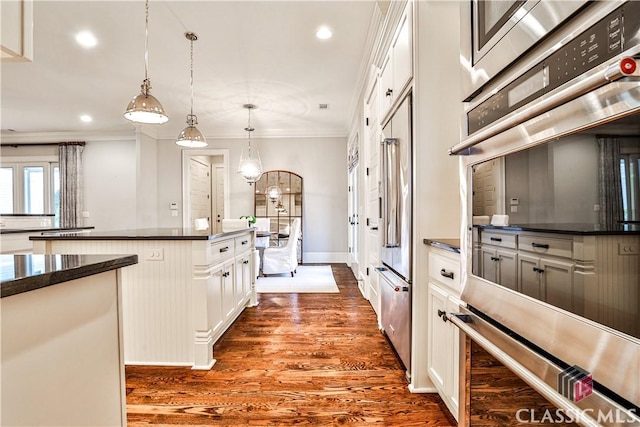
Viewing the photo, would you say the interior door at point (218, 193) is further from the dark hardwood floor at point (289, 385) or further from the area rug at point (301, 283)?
the dark hardwood floor at point (289, 385)

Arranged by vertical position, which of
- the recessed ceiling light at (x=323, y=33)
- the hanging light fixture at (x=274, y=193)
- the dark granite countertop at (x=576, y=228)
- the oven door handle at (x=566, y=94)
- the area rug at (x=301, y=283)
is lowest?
the area rug at (x=301, y=283)

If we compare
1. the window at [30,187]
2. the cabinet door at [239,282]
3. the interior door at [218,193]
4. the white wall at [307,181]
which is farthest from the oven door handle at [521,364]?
the window at [30,187]

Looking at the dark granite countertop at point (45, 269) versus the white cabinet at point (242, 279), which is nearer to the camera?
the dark granite countertop at point (45, 269)

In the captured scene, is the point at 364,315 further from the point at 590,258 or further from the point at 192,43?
the point at 192,43

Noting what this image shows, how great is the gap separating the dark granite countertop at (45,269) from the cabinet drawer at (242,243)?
1.88 meters

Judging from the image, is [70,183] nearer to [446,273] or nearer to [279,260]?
[279,260]

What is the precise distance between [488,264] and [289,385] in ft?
4.87

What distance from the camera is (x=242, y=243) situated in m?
3.14

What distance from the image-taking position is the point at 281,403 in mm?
1728

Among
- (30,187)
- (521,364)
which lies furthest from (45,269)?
(30,187)

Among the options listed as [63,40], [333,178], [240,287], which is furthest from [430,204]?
[333,178]

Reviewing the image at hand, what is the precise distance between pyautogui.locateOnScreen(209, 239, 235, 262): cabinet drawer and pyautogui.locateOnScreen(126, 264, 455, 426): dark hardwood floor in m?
0.71

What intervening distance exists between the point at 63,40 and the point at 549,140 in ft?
14.3

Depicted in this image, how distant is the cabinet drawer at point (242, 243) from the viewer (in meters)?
2.94
